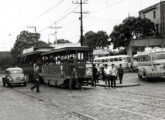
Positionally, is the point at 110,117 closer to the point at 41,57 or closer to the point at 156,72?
the point at 156,72

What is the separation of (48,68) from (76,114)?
59.7ft

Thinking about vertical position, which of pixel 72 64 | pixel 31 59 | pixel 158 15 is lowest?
pixel 72 64

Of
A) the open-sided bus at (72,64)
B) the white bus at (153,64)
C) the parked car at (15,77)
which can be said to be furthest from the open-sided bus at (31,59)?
the white bus at (153,64)

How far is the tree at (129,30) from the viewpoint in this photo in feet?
239

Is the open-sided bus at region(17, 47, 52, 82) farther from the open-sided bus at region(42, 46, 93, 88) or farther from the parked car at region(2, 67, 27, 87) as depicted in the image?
the open-sided bus at region(42, 46, 93, 88)

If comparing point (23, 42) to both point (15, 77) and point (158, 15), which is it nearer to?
point (158, 15)

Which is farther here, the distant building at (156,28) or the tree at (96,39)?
the tree at (96,39)

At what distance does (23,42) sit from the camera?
99375 mm

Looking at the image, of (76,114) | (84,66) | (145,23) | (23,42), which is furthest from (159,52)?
(23,42)

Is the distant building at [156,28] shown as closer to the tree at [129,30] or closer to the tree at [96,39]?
the tree at [129,30]

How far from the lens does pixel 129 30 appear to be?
74500 millimetres

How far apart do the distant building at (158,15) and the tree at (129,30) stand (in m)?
1.37

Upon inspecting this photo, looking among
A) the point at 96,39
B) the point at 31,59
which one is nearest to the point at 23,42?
the point at 96,39

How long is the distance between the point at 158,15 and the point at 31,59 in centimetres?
4093
